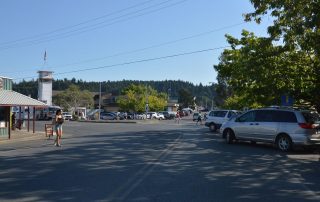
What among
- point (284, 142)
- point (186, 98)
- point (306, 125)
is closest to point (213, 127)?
point (284, 142)

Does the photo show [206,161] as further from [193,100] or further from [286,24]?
[193,100]

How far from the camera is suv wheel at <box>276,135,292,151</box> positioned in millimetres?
18703

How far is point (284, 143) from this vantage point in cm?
1888

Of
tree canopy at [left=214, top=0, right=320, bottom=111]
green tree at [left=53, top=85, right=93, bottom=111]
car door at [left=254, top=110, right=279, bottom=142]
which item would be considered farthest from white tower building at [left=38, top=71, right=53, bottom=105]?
car door at [left=254, top=110, right=279, bottom=142]

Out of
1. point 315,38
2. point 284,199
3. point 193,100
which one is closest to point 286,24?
point 315,38

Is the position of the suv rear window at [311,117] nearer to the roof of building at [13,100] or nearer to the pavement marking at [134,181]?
the pavement marking at [134,181]

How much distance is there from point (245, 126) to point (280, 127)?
206 centimetres

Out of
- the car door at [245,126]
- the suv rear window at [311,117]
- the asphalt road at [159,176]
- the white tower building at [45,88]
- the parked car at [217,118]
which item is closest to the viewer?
the asphalt road at [159,176]

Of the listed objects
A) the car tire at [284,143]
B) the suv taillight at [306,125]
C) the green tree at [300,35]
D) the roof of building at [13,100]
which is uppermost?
the green tree at [300,35]

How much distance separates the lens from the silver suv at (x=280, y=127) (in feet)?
60.3

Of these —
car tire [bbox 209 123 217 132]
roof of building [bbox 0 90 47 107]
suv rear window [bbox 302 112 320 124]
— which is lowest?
car tire [bbox 209 123 217 132]

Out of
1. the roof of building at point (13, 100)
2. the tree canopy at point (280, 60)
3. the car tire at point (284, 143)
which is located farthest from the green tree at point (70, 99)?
the car tire at point (284, 143)

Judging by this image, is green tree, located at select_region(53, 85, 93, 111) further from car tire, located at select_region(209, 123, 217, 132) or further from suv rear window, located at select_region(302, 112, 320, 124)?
suv rear window, located at select_region(302, 112, 320, 124)

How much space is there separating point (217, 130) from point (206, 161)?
64.7ft
